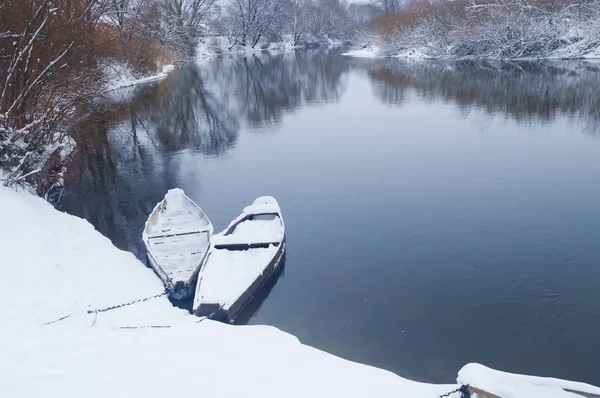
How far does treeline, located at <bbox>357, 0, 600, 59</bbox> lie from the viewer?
38.6 metres

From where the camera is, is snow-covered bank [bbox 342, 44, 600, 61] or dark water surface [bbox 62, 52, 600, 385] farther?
snow-covered bank [bbox 342, 44, 600, 61]

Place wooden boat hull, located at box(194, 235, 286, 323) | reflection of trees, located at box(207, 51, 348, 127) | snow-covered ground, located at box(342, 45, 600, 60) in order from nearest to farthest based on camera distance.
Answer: wooden boat hull, located at box(194, 235, 286, 323) → reflection of trees, located at box(207, 51, 348, 127) → snow-covered ground, located at box(342, 45, 600, 60)

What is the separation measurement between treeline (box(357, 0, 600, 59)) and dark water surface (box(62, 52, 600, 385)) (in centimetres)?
1163

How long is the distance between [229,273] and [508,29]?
39.7 meters

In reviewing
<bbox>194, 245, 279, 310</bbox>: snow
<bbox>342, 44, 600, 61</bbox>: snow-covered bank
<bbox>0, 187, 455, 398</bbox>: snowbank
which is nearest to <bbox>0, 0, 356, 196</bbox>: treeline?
<bbox>0, 187, 455, 398</bbox>: snowbank

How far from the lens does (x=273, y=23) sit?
261 ft

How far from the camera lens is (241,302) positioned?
8930 millimetres

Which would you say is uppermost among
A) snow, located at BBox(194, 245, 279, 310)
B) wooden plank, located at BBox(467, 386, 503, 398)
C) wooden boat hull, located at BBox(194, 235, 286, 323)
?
wooden plank, located at BBox(467, 386, 503, 398)

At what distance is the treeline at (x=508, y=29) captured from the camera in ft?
127

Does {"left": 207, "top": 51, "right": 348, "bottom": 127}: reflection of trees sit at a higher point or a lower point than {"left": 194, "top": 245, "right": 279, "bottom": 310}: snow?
higher

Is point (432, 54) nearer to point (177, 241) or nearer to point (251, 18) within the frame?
point (251, 18)

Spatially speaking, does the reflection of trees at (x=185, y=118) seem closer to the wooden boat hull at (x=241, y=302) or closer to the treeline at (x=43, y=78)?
the treeline at (x=43, y=78)

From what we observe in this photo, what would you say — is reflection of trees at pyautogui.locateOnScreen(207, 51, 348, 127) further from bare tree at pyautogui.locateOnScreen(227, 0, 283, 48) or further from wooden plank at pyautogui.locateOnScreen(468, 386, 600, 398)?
bare tree at pyautogui.locateOnScreen(227, 0, 283, 48)

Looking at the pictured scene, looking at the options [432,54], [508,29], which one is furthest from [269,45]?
[508,29]
